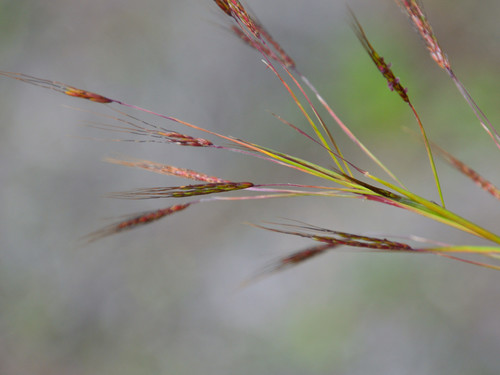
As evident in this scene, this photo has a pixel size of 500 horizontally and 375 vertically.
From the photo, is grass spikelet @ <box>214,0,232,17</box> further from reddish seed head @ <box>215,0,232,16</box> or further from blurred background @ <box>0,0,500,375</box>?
blurred background @ <box>0,0,500,375</box>

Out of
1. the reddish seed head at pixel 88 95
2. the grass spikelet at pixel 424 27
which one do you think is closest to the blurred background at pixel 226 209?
the reddish seed head at pixel 88 95

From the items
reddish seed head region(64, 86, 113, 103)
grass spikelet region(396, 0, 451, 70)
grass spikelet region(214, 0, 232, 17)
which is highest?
grass spikelet region(396, 0, 451, 70)

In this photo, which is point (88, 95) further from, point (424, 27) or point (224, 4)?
point (424, 27)

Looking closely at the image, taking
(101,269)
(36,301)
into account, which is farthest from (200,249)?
(36,301)

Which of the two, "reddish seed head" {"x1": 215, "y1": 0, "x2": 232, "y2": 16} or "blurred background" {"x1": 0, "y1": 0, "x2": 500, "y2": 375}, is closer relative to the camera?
"reddish seed head" {"x1": 215, "y1": 0, "x2": 232, "y2": 16}

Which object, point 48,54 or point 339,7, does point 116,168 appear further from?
point 339,7

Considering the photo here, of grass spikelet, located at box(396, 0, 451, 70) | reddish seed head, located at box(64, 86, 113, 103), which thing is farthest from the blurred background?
grass spikelet, located at box(396, 0, 451, 70)

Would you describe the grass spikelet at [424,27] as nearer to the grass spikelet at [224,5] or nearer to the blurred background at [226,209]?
the grass spikelet at [224,5]

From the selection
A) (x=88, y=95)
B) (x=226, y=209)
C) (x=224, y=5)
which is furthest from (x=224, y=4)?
(x=226, y=209)
